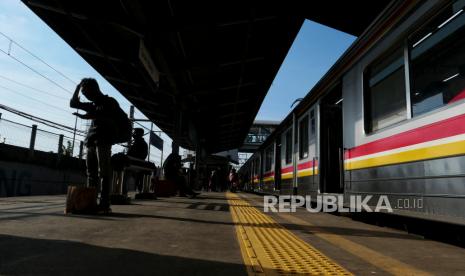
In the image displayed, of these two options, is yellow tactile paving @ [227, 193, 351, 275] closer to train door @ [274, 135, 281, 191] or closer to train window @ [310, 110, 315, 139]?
train window @ [310, 110, 315, 139]

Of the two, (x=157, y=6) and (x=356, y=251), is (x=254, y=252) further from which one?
(x=157, y=6)

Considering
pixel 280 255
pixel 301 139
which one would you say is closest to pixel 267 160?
pixel 301 139

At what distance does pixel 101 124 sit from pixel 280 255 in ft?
10.9

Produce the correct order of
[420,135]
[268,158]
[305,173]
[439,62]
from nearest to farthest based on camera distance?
1. [439,62]
2. [420,135]
3. [305,173]
4. [268,158]

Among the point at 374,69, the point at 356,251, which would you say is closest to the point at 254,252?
the point at 356,251

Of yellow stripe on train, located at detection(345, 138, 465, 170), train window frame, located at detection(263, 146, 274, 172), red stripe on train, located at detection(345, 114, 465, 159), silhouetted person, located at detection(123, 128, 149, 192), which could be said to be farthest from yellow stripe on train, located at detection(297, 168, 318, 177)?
train window frame, located at detection(263, 146, 274, 172)

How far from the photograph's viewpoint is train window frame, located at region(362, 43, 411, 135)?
4578mm

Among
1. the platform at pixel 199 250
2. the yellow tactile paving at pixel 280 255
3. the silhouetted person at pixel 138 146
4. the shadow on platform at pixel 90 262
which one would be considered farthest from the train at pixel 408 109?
the silhouetted person at pixel 138 146

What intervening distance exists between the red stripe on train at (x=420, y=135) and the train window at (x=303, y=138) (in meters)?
3.55

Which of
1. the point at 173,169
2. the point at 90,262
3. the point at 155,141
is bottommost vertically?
the point at 90,262

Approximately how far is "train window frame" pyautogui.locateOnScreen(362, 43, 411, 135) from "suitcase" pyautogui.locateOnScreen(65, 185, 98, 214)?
4.08m

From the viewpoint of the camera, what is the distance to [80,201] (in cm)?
521

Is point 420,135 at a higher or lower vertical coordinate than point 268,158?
lower

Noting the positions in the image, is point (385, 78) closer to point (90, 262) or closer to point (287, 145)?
point (90, 262)
